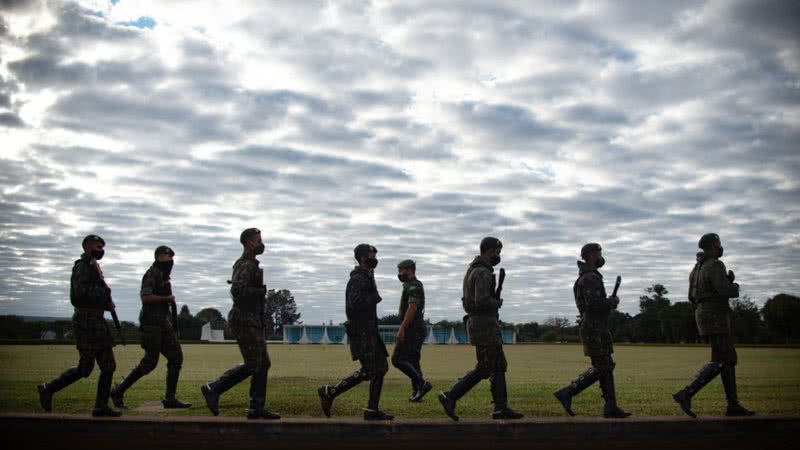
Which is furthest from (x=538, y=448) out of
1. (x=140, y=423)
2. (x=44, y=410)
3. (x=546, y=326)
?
(x=546, y=326)

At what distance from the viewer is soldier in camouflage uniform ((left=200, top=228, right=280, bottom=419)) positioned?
924cm

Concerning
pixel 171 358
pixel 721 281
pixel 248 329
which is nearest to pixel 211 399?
pixel 248 329

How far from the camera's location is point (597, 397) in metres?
12.5

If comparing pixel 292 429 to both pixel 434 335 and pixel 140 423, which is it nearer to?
pixel 140 423

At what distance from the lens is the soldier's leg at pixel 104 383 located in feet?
30.0

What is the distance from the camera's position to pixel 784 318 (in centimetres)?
8038

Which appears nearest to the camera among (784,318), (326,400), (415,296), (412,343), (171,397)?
(326,400)

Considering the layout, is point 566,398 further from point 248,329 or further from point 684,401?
point 248,329

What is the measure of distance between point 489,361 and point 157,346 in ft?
15.4

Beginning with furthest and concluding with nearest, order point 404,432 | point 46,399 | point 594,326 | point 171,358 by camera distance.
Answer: point 171,358 → point 594,326 → point 46,399 → point 404,432

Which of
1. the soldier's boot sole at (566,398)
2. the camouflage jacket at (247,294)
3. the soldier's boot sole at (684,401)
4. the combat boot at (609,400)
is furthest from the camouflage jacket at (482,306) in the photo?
the camouflage jacket at (247,294)

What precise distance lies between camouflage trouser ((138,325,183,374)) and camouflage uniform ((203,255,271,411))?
1.60 meters

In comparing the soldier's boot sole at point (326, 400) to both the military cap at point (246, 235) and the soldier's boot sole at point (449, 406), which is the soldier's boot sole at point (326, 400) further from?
the military cap at point (246, 235)

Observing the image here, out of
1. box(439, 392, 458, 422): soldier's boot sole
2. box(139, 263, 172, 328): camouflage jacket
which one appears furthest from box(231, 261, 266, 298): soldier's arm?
box(439, 392, 458, 422): soldier's boot sole
